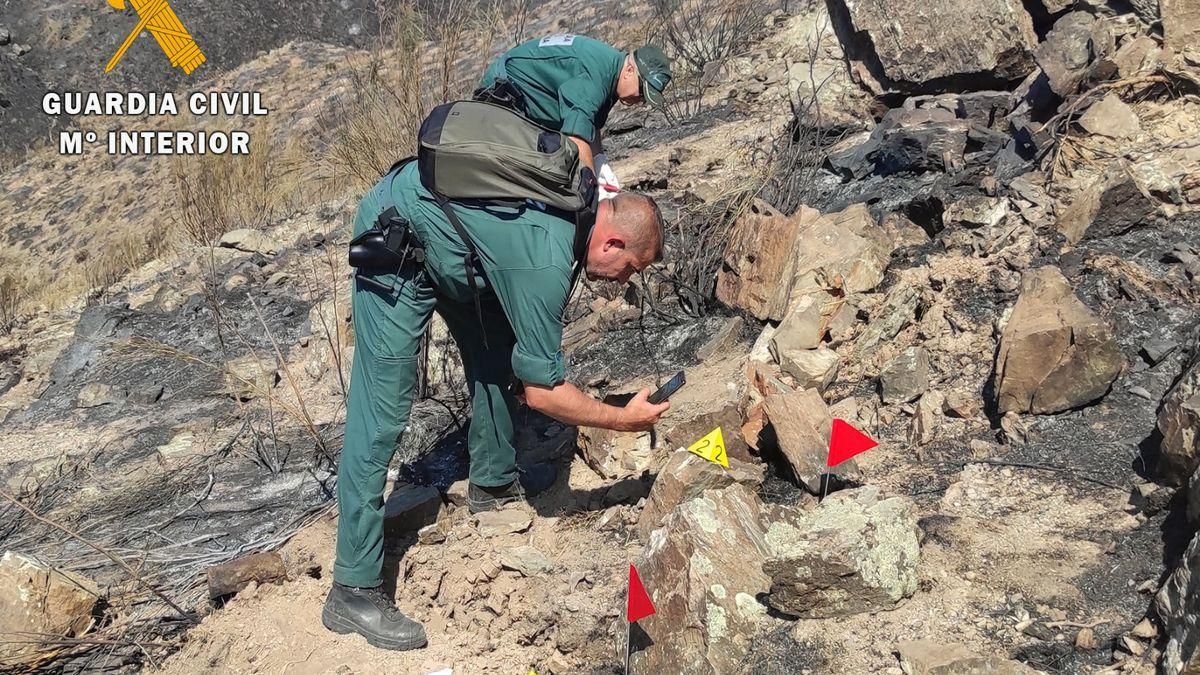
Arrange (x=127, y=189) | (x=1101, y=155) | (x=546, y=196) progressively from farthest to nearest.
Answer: (x=127, y=189) < (x=1101, y=155) < (x=546, y=196)

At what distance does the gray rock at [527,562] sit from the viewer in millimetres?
3314

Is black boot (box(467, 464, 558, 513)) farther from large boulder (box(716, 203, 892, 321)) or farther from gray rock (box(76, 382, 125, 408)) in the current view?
gray rock (box(76, 382, 125, 408))

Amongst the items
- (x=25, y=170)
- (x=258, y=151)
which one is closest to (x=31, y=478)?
(x=258, y=151)

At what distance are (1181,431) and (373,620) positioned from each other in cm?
237

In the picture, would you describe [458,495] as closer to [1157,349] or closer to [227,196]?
[1157,349]

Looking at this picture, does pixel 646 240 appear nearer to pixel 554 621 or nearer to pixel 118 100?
pixel 554 621

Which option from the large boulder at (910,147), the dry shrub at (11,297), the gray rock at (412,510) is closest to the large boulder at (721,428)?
the gray rock at (412,510)

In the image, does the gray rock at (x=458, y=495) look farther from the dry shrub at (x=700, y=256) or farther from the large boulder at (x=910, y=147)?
the large boulder at (x=910, y=147)

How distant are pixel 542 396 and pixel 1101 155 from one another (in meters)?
2.82

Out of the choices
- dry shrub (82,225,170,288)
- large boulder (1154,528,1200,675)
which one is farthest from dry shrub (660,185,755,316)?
dry shrub (82,225,170,288)

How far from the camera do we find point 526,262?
2686 mm

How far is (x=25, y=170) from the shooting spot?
43.7ft

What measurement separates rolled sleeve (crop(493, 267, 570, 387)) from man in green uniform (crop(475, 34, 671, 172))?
131 centimetres

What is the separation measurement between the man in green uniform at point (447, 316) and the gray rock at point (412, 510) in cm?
38
